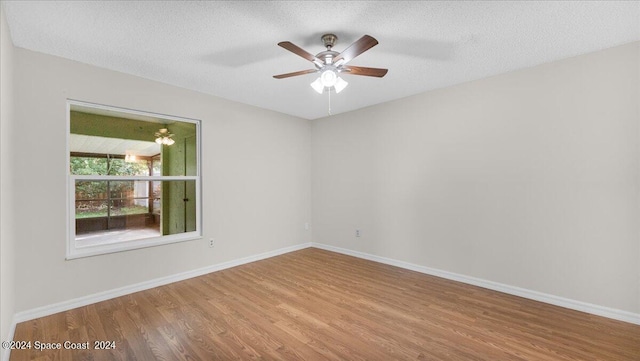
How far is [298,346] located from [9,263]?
92.6 inches

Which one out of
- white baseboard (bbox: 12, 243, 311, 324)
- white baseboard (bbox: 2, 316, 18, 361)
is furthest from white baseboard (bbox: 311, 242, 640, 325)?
white baseboard (bbox: 2, 316, 18, 361)

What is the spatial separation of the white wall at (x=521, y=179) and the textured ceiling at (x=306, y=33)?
0.38 meters

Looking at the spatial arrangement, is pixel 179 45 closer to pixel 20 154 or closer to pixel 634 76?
pixel 20 154

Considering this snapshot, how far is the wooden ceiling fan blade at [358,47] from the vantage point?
1.90 m

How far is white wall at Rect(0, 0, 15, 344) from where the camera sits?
5.98 feet

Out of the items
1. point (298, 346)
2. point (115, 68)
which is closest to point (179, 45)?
point (115, 68)

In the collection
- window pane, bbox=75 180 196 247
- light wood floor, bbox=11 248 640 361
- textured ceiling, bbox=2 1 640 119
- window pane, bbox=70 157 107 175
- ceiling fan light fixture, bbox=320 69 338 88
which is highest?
textured ceiling, bbox=2 1 640 119

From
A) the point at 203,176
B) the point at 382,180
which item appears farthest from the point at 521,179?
the point at 203,176

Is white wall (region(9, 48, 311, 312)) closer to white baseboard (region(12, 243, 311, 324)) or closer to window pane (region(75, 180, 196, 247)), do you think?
white baseboard (region(12, 243, 311, 324))

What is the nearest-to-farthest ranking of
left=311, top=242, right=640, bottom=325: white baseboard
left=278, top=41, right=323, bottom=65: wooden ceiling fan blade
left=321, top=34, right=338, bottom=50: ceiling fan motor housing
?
left=278, top=41, right=323, bottom=65: wooden ceiling fan blade, left=321, top=34, right=338, bottom=50: ceiling fan motor housing, left=311, top=242, right=640, bottom=325: white baseboard

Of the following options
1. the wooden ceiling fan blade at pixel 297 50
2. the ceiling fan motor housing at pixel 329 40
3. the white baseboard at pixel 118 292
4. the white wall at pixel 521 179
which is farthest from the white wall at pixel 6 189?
the white wall at pixel 521 179

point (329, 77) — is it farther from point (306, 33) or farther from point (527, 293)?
point (527, 293)

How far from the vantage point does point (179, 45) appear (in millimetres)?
2463

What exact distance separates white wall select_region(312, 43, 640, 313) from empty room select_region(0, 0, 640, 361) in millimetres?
18
